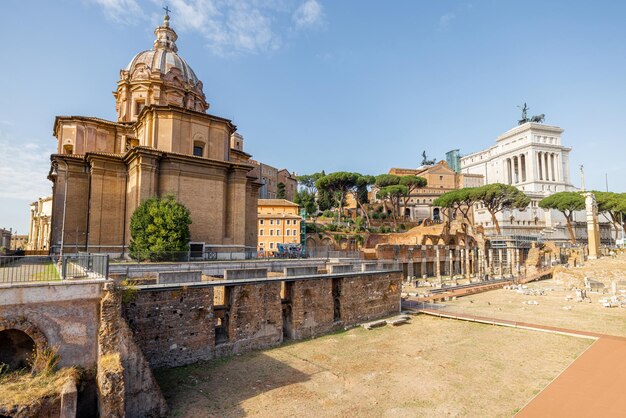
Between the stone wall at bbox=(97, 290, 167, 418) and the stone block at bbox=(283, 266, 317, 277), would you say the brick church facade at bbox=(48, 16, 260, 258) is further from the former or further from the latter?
the stone wall at bbox=(97, 290, 167, 418)

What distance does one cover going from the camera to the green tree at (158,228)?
2203cm

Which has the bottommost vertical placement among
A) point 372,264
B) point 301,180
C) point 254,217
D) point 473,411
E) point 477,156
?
point 473,411

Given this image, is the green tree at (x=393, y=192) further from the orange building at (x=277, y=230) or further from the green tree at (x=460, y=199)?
the orange building at (x=277, y=230)

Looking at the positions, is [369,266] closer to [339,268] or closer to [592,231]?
[339,268]

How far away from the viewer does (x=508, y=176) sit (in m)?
90.4

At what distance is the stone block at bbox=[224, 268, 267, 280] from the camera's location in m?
13.9

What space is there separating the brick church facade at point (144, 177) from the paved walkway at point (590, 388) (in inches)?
867

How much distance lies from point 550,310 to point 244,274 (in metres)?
21.2

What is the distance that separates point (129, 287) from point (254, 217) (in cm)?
2322

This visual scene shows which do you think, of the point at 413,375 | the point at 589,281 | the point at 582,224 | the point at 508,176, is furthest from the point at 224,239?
the point at 508,176

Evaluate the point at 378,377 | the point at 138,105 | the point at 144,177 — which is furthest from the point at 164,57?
the point at 378,377

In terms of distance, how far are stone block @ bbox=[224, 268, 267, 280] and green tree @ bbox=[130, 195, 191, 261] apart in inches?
376

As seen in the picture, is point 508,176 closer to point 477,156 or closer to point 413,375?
point 477,156

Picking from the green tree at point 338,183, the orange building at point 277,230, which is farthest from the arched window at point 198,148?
the green tree at point 338,183
